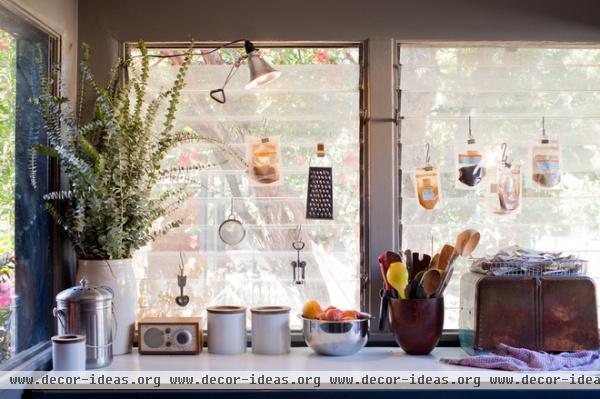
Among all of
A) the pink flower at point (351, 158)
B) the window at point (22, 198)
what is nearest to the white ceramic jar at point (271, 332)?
the pink flower at point (351, 158)

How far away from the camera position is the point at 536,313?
2.19m

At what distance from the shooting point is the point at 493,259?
2.25m

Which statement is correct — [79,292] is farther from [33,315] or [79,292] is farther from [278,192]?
[278,192]

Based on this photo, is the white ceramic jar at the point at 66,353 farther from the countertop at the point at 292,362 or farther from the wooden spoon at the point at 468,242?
the wooden spoon at the point at 468,242

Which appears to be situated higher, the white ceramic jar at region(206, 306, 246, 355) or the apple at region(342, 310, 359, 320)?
the apple at region(342, 310, 359, 320)

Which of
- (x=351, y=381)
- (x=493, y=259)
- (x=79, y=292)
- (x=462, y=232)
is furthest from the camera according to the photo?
(x=462, y=232)

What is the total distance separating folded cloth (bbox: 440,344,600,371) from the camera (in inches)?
79.9

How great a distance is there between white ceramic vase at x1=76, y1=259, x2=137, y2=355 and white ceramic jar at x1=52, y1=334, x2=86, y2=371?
0.82ft

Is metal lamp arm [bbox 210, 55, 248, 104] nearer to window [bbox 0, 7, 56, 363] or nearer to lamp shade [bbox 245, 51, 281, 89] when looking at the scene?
lamp shade [bbox 245, 51, 281, 89]

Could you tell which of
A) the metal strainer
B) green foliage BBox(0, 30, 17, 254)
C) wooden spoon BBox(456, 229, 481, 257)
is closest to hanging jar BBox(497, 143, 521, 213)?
wooden spoon BBox(456, 229, 481, 257)

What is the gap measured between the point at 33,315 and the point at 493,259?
1.58 metres

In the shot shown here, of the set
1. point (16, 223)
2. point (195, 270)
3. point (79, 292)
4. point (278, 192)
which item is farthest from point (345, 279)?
point (16, 223)

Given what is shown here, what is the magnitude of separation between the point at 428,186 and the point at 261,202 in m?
0.65

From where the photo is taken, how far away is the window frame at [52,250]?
207 cm
